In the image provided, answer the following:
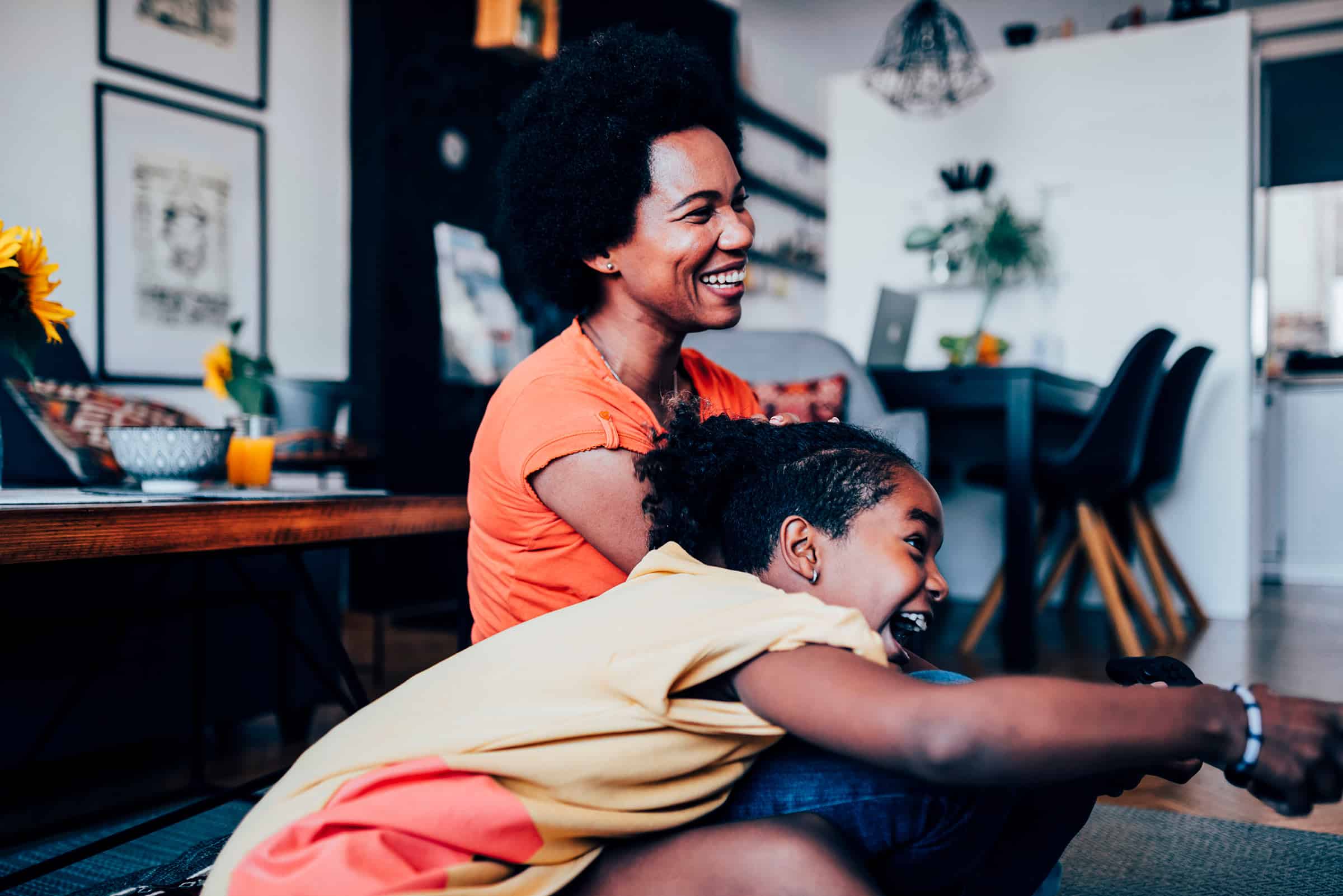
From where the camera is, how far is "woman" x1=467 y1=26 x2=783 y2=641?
112 centimetres

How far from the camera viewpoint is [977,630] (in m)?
3.17

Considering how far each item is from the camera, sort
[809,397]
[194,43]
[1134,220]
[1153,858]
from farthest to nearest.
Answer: [1134,220]
[194,43]
[809,397]
[1153,858]

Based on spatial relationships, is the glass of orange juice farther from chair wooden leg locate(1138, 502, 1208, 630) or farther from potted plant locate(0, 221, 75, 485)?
chair wooden leg locate(1138, 502, 1208, 630)

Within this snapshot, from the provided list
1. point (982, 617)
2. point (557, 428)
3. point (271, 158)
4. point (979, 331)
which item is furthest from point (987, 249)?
point (557, 428)

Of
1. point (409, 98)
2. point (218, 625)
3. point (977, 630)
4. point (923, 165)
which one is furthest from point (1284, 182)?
point (218, 625)

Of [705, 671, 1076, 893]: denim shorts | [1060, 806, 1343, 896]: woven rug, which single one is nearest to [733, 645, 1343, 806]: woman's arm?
[705, 671, 1076, 893]: denim shorts

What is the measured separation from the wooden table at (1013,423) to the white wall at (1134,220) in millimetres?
1068

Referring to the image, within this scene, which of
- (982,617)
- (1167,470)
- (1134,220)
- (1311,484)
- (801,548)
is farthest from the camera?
(1311,484)

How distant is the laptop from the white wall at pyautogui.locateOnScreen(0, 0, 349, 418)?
6.42 ft

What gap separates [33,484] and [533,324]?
2.08m

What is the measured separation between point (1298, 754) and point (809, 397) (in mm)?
1990

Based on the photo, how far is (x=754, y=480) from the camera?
102 centimetres

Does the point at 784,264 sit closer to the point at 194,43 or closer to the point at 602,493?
the point at 194,43

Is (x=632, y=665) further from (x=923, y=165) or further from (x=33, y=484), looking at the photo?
(x=923, y=165)
